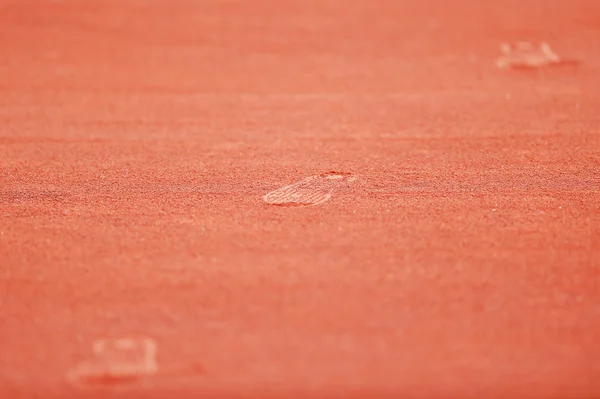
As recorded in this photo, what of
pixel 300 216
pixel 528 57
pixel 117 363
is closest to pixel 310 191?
pixel 300 216

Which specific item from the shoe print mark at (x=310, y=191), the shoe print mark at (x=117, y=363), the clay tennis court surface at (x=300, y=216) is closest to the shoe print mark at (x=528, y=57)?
the clay tennis court surface at (x=300, y=216)

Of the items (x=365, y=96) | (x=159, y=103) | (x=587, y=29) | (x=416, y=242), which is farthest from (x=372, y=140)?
(x=587, y=29)

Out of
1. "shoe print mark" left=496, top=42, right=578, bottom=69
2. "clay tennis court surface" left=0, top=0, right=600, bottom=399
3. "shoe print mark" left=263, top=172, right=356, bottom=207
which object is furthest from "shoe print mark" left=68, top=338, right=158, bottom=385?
"shoe print mark" left=496, top=42, right=578, bottom=69

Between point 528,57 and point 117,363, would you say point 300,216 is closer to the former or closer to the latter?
point 117,363

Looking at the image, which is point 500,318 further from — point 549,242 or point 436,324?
point 549,242

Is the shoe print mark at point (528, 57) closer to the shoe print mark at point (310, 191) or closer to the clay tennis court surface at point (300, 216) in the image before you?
the clay tennis court surface at point (300, 216)

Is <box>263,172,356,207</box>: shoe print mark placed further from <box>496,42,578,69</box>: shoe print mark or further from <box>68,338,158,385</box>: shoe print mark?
<box>496,42,578,69</box>: shoe print mark
